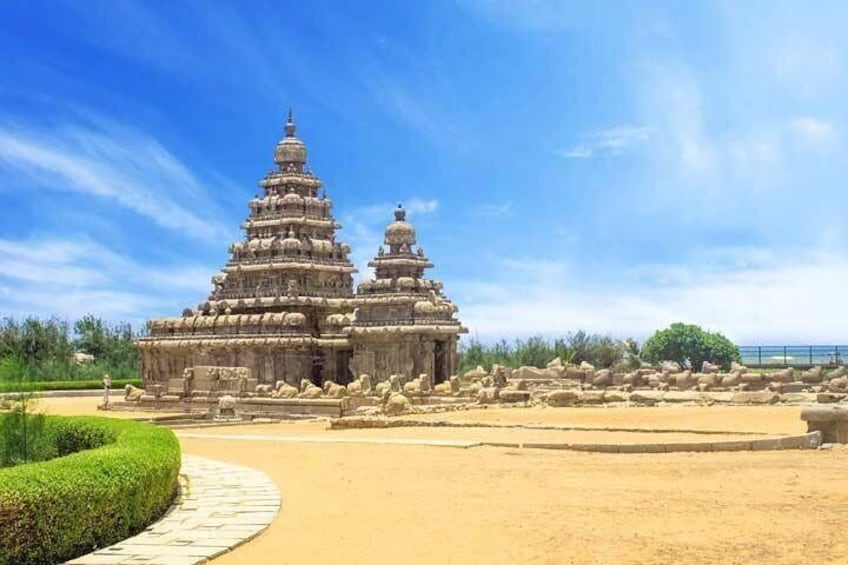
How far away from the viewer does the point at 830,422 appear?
1980 centimetres

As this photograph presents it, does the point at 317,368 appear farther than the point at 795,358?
No

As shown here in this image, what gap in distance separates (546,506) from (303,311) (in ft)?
130

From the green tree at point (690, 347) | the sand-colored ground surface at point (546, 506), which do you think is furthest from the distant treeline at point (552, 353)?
the sand-colored ground surface at point (546, 506)

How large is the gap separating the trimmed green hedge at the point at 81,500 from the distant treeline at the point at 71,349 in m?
53.4

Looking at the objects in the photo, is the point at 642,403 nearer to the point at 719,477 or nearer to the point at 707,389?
the point at 707,389

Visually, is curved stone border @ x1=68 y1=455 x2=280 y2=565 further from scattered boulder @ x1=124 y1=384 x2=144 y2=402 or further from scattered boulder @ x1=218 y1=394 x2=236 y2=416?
scattered boulder @ x1=124 y1=384 x2=144 y2=402

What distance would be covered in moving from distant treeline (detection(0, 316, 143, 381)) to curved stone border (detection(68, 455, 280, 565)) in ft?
167

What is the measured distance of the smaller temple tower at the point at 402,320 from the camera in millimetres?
46594

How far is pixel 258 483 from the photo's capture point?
47.8ft

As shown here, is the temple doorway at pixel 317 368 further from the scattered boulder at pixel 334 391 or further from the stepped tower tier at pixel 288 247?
the scattered boulder at pixel 334 391

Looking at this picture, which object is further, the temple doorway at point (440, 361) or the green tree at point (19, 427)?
the temple doorway at point (440, 361)

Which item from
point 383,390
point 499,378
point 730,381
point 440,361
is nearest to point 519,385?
point 499,378

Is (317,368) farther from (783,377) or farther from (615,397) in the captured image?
(783,377)

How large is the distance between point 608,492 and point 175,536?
18.4 feet
